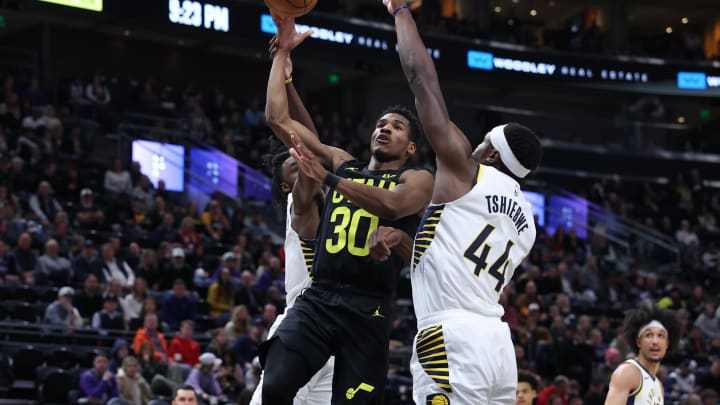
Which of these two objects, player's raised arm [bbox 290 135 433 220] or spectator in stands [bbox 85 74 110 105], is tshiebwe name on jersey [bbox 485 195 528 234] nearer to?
player's raised arm [bbox 290 135 433 220]

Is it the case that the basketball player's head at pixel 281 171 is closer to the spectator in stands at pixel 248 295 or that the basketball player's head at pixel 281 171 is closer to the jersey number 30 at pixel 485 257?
the jersey number 30 at pixel 485 257

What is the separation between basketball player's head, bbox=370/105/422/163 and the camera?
6.43 m

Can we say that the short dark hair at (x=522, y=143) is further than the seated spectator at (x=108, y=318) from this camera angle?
No

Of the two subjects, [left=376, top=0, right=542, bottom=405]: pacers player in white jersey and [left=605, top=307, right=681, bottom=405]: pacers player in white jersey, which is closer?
[left=376, top=0, right=542, bottom=405]: pacers player in white jersey

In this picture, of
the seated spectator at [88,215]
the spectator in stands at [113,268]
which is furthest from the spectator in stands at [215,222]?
the spectator in stands at [113,268]

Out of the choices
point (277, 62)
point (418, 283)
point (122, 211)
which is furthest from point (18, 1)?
point (418, 283)

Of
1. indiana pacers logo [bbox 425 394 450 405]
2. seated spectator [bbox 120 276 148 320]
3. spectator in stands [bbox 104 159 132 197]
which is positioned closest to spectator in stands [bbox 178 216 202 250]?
spectator in stands [bbox 104 159 132 197]

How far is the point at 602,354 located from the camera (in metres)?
18.4

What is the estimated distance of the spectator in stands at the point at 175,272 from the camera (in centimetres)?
1614

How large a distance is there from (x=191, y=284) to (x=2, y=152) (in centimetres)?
485

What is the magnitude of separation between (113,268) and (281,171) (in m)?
9.16

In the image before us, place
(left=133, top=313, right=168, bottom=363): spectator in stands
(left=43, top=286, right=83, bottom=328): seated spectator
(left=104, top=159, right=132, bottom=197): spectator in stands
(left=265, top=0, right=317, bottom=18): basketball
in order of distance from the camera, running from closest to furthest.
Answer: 1. (left=265, top=0, right=317, bottom=18): basketball
2. (left=133, top=313, right=168, bottom=363): spectator in stands
3. (left=43, top=286, right=83, bottom=328): seated spectator
4. (left=104, top=159, right=132, bottom=197): spectator in stands

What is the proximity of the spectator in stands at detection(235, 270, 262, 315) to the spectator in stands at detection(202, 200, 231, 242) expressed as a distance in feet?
9.31

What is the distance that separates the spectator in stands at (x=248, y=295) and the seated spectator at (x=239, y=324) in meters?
1.47
